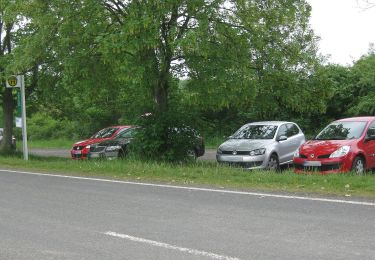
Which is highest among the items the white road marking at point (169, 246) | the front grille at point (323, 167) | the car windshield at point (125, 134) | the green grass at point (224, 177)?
the car windshield at point (125, 134)

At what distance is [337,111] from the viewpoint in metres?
27.8

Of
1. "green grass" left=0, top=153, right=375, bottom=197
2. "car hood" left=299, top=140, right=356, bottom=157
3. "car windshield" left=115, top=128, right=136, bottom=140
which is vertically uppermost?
"car windshield" left=115, top=128, right=136, bottom=140

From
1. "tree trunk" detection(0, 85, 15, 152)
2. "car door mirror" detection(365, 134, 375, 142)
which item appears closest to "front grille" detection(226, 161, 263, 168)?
"car door mirror" detection(365, 134, 375, 142)

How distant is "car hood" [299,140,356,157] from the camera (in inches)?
495

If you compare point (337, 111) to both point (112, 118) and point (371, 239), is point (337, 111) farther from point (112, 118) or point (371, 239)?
point (371, 239)

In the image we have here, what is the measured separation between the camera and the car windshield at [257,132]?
15555mm

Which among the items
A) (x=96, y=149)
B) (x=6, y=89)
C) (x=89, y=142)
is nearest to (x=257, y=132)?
(x=96, y=149)

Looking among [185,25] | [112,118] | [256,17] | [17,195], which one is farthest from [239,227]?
[112,118]

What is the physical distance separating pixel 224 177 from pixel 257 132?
13.1 ft

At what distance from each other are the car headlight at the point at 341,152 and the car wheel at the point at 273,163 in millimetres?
2561

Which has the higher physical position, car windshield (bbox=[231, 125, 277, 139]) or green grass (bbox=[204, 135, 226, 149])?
car windshield (bbox=[231, 125, 277, 139])

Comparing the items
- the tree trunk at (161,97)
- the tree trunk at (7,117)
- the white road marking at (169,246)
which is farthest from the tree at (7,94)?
the white road marking at (169,246)

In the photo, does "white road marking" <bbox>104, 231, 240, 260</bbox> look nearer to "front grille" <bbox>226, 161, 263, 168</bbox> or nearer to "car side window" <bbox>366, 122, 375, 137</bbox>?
"front grille" <bbox>226, 161, 263, 168</bbox>

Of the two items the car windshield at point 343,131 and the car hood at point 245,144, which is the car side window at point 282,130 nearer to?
the car hood at point 245,144
